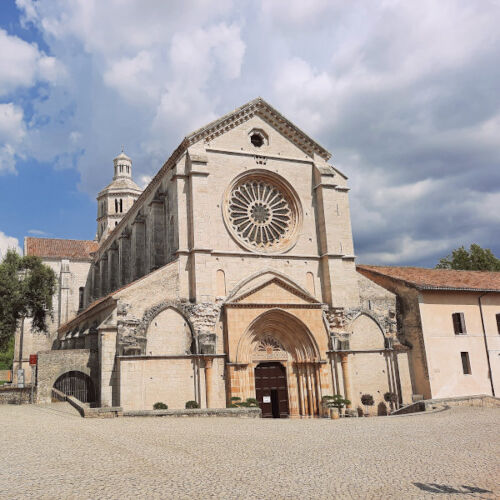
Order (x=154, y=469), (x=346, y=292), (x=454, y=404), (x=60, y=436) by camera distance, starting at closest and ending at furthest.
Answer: (x=154, y=469) → (x=60, y=436) → (x=454, y=404) → (x=346, y=292)

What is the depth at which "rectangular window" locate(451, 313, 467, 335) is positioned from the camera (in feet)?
99.8

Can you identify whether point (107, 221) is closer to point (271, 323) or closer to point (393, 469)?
point (271, 323)

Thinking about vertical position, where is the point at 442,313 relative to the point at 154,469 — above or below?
above

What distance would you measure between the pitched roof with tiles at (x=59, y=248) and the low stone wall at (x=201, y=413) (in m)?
36.7

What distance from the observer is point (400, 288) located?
30.9 metres

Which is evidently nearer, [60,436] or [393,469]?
[393,469]

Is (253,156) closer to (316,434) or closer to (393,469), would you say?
(316,434)

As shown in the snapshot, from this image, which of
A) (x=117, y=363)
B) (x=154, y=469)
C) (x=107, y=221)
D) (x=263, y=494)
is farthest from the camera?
(x=107, y=221)

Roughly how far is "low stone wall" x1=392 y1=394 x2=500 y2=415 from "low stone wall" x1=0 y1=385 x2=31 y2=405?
19.6m

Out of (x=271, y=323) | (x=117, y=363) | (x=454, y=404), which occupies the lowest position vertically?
(x=454, y=404)

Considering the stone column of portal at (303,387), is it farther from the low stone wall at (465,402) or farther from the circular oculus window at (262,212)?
the circular oculus window at (262,212)

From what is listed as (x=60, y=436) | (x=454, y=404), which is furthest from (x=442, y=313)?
(x=60, y=436)

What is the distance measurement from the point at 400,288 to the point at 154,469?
23737 millimetres

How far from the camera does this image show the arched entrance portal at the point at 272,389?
1048 inches
